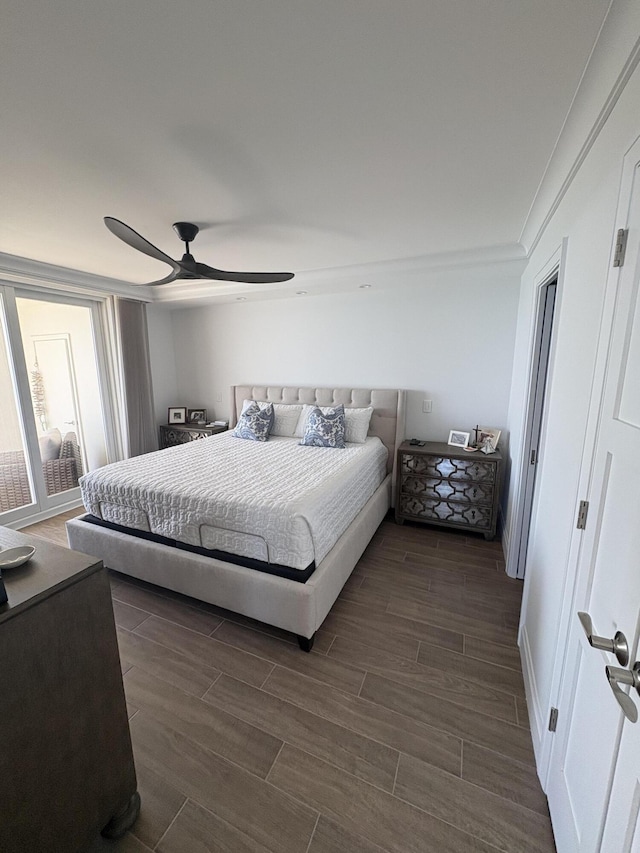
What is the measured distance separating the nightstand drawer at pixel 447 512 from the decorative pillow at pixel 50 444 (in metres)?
3.72

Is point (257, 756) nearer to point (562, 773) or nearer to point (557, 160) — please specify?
point (562, 773)

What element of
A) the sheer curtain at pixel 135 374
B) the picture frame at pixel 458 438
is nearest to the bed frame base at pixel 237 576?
the picture frame at pixel 458 438

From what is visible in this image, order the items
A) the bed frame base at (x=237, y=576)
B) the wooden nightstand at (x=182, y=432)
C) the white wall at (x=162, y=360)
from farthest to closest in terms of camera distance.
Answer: the white wall at (x=162, y=360)
the wooden nightstand at (x=182, y=432)
the bed frame base at (x=237, y=576)

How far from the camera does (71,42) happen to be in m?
0.97

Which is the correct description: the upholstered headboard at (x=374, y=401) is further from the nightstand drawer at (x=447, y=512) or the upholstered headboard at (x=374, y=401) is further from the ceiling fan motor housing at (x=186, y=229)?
the ceiling fan motor housing at (x=186, y=229)

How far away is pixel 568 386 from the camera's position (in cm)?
138

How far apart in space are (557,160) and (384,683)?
2526mm

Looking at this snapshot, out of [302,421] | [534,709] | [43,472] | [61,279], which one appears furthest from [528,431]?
[43,472]

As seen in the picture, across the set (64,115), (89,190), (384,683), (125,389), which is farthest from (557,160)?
(125,389)

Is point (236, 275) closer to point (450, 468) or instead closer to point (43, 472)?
point (450, 468)

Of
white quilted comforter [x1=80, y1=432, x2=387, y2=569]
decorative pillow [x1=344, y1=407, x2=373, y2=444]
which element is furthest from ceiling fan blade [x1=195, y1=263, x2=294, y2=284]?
decorative pillow [x1=344, y1=407, x2=373, y2=444]

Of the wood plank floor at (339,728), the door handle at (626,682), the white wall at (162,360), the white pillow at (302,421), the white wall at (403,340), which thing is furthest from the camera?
the white wall at (162,360)

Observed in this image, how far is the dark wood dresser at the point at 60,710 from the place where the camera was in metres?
0.85

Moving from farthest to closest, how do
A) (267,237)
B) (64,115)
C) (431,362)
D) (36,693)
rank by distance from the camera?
(431,362)
(267,237)
(64,115)
(36,693)
